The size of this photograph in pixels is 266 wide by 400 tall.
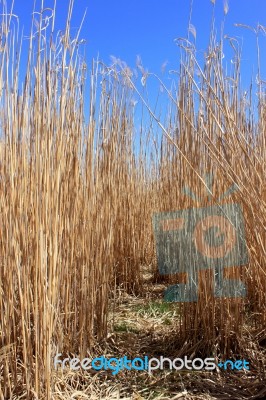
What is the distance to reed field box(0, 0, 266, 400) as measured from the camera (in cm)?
104

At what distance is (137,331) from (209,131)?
826mm

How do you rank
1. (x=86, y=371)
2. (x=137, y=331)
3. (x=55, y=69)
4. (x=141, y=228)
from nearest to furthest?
(x=55, y=69) < (x=86, y=371) < (x=137, y=331) < (x=141, y=228)

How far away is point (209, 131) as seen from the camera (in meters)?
1.39

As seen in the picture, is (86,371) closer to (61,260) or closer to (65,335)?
(65,335)

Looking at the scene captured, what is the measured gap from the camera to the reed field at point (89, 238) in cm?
104

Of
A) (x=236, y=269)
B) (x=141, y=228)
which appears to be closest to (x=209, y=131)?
(x=236, y=269)

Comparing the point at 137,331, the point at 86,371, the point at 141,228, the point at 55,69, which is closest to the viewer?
the point at 55,69

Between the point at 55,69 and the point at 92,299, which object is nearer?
the point at 55,69

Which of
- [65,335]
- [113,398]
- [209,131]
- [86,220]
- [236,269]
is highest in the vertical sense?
[209,131]

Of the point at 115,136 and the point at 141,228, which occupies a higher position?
the point at 115,136

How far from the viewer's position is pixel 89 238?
Answer: 1349 mm

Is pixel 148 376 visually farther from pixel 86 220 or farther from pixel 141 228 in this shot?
pixel 141 228

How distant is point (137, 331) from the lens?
170 cm

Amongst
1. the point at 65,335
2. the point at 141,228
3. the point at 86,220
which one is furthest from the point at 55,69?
the point at 141,228
